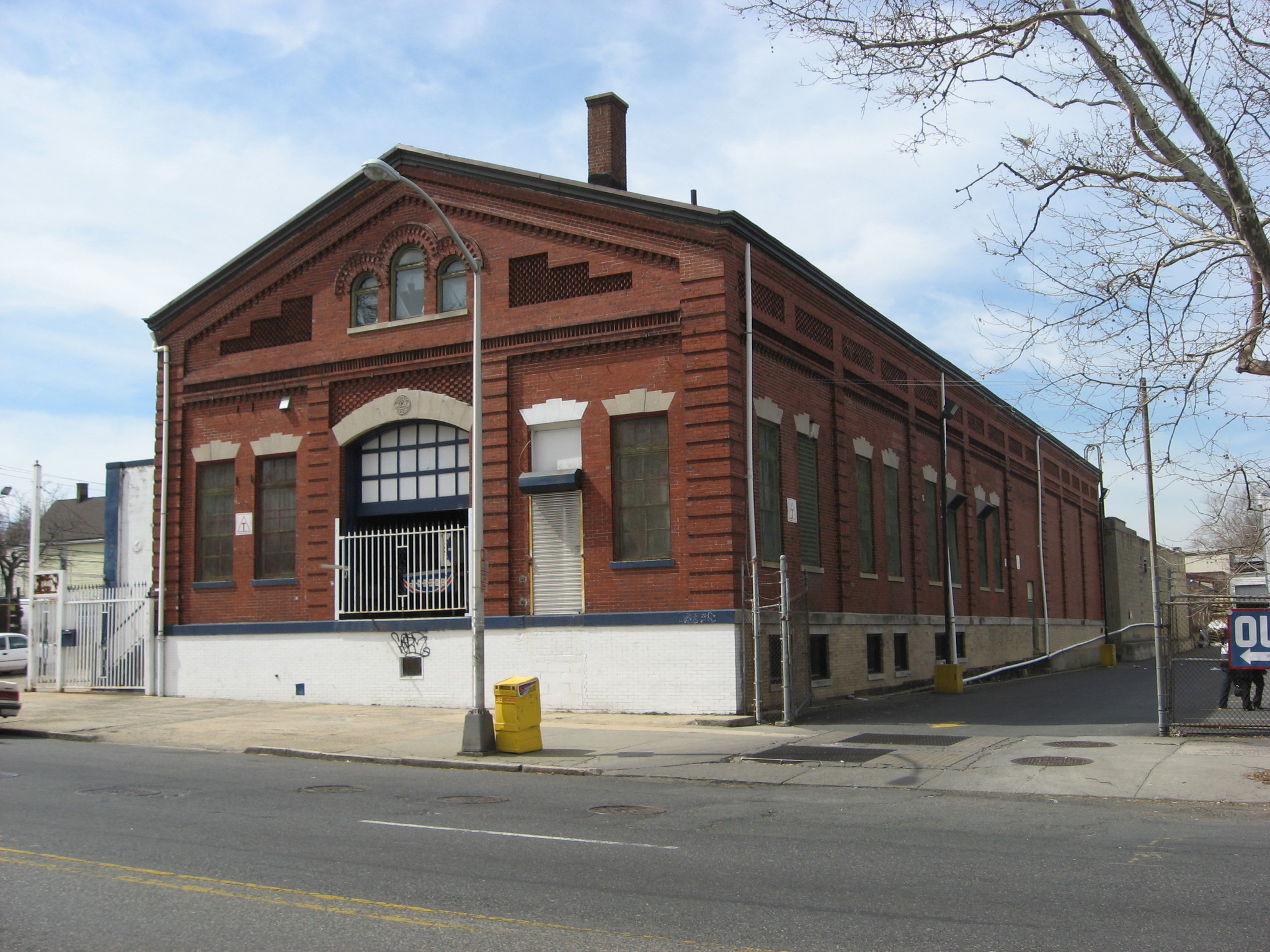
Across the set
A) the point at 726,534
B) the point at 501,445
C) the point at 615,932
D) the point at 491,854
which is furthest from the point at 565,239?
the point at 615,932

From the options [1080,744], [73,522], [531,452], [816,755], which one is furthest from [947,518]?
[73,522]

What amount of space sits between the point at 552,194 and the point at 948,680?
1490 centimetres

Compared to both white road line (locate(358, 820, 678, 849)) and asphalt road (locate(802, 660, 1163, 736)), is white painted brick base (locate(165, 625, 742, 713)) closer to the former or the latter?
asphalt road (locate(802, 660, 1163, 736))

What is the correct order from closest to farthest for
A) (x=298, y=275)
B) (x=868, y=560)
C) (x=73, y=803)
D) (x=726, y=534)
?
1. (x=73, y=803)
2. (x=726, y=534)
3. (x=298, y=275)
4. (x=868, y=560)

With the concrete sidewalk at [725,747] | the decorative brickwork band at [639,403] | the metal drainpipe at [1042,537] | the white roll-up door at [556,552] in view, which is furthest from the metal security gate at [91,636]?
the metal drainpipe at [1042,537]

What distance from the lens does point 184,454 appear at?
25922 mm

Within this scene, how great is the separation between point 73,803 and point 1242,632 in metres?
14.2

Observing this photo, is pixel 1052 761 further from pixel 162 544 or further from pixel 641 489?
pixel 162 544

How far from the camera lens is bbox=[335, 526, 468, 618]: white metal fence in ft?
73.3

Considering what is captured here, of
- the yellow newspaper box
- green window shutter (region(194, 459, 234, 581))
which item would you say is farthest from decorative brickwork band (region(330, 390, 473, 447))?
the yellow newspaper box

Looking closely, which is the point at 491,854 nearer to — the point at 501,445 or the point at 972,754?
the point at 972,754

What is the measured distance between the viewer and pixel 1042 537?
43.9 m

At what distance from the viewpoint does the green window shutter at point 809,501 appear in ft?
76.5

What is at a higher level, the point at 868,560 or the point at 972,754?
the point at 868,560
